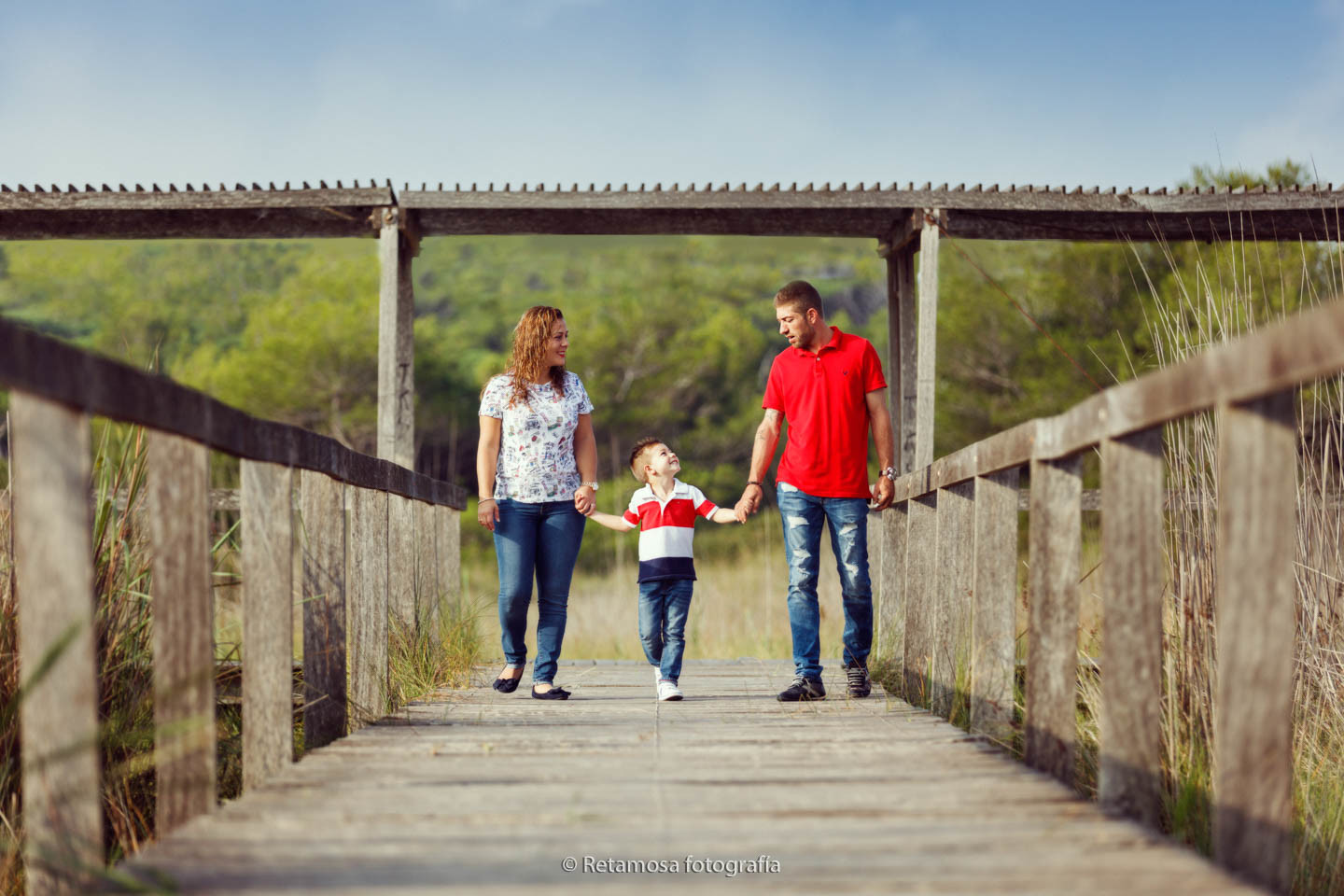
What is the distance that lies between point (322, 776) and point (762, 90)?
230 feet

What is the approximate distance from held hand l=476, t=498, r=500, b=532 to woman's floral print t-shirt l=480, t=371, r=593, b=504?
2.0 inches

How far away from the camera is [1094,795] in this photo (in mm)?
3734

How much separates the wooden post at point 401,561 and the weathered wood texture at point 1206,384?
9.13 ft

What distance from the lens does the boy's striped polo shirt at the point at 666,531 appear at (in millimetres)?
5129

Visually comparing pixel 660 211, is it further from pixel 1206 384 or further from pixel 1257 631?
pixel 1257 631

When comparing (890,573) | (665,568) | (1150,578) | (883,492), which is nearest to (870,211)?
(890,573)

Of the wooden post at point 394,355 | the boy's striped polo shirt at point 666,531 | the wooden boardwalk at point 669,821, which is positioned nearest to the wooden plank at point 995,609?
the wooden boardwalk at point 669,821

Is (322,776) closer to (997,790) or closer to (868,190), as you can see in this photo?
(997,790)

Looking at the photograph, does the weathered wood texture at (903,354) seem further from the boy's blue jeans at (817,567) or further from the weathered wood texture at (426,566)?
the weathered wood texture at (426,566)

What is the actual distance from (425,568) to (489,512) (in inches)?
51.1

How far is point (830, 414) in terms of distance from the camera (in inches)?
197

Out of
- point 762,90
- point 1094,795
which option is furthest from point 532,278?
point 1094,795

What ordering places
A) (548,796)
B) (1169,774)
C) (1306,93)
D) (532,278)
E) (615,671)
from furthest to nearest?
(532,278), (1306,93), (615,671), (1169,774), (548,796)

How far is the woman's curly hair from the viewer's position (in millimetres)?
4980
